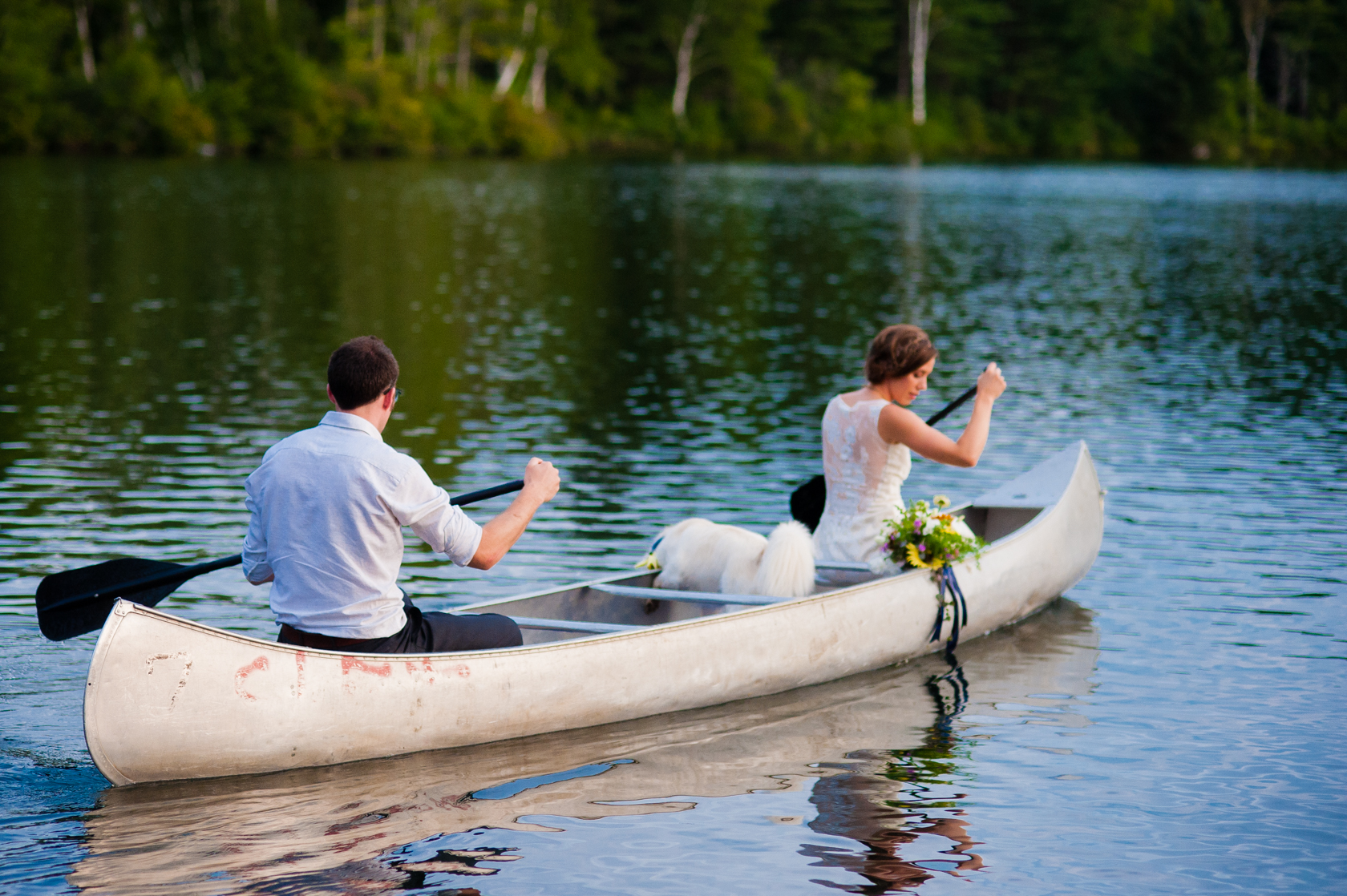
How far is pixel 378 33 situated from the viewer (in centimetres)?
6444

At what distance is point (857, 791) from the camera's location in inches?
260

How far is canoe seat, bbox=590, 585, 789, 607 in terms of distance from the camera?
7.85m

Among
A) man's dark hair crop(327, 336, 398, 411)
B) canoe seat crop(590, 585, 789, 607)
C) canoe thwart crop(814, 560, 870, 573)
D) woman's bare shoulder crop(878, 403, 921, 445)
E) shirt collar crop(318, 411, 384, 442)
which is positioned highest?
man's dark hair crop(327, 336, 398, 411)

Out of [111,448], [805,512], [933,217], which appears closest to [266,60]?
[933,217]

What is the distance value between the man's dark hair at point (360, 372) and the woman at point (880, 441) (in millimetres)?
2873

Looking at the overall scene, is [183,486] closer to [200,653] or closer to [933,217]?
[200,653]

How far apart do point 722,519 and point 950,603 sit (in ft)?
9.73

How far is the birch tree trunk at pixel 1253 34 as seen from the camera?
240 feet

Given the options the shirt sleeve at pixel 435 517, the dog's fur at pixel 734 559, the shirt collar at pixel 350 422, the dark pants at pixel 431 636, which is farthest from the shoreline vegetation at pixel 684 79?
the shirt sleeve at pixel 435 517

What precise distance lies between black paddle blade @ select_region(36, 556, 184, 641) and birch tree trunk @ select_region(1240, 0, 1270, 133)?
74.4 meters

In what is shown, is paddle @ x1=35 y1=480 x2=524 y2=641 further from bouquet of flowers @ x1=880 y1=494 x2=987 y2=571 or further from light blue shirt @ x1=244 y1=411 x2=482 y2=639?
bouquet of flowers @ x1=880 y1=494 x2=987 y2=571

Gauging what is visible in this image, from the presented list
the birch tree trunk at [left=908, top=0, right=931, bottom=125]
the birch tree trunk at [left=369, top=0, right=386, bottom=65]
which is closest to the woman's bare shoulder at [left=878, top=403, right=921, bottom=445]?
the birch tree trunk at [left=369, top=0, right=386, bottom=65]

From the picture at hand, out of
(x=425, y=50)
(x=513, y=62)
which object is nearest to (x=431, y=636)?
(x=425, y=50)

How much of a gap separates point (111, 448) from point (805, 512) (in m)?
6.74
